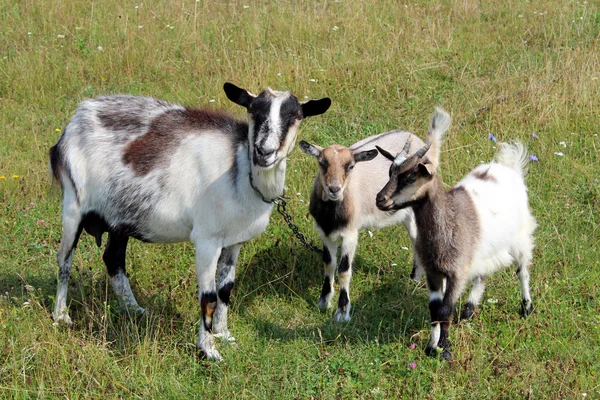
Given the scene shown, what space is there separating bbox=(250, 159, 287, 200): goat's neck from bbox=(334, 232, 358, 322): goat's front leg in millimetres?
1208

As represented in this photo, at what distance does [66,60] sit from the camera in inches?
373

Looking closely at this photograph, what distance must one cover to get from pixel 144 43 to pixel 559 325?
6.31 metres

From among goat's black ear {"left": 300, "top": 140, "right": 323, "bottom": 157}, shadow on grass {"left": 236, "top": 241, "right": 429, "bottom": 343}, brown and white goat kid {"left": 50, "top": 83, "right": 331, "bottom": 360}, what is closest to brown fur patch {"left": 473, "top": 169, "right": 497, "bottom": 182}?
shadow on grass {"left": 236, "top": 241, "right": 429, "bottom": 343}

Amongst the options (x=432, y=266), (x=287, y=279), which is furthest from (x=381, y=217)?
(x=432, y=266)

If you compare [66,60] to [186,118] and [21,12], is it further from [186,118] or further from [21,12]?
[186,118]

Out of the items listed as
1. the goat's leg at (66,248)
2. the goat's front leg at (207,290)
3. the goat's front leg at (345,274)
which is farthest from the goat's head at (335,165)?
the goat's leg at (66,248)

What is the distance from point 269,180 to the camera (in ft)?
16.5

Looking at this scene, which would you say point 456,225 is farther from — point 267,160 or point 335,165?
point 267,160

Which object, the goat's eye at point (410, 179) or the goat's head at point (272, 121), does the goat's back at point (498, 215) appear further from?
the goat's head at point (272, 121)

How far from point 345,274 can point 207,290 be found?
1310mm

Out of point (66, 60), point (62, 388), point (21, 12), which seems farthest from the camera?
point (21, 12)

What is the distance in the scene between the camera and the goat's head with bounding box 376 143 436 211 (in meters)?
4.99

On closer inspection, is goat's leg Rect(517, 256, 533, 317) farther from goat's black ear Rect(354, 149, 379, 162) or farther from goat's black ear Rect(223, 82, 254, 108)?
goat's black ear Rect(223, 82, 254, 108)

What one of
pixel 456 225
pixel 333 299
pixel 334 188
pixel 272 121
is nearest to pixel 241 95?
pixel 272 121
